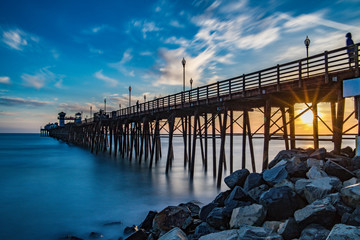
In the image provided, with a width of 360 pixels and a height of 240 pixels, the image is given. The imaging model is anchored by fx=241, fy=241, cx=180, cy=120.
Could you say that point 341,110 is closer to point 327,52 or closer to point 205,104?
point 327,52

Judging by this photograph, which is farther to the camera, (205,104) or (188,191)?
(205,104)

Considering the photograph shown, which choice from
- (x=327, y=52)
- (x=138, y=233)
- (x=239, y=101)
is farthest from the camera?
(x=239, y=101)

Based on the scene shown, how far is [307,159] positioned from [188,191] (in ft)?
28.0

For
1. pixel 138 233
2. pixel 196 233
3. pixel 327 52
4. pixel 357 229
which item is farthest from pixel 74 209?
pixel 327 52

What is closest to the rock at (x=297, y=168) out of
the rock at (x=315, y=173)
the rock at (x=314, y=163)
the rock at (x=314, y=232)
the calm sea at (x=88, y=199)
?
the rock at (x=314, y=163)

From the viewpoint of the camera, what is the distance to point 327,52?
30.1ft

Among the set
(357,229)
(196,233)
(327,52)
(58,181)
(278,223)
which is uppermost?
(327,52)

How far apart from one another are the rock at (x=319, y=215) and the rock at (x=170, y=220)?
3.13 m

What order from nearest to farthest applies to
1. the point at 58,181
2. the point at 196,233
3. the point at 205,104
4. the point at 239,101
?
the point at 196,233 < the point at 239,101 < the point at 205,104 < the point at 58,181

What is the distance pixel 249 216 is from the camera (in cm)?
564

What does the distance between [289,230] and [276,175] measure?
221 centimetres

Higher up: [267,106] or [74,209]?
[267,106]

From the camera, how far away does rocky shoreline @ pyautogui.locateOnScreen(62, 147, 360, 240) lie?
473 cm

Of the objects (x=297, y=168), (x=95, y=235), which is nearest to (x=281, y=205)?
(x=297, y=168)
